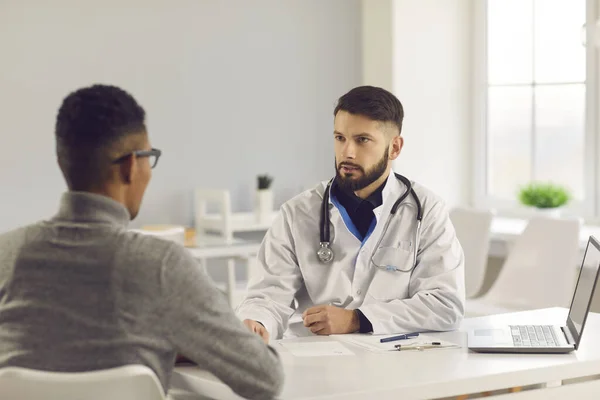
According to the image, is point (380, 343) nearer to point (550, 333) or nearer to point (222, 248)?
point (550, 333)

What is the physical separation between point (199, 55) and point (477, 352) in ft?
11.4

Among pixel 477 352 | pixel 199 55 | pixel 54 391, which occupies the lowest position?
pixel 477 352

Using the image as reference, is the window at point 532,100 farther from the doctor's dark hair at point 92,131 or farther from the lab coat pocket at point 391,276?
the doctor's dark hair at point 92,131

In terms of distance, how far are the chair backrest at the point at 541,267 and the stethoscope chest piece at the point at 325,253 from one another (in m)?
1.56

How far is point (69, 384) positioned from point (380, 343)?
960 mm

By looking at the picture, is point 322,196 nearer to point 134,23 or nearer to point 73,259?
point 73,259

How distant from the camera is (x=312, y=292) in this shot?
2605 millimetres

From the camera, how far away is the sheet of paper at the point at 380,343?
218cm

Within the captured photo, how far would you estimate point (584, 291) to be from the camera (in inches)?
87.7

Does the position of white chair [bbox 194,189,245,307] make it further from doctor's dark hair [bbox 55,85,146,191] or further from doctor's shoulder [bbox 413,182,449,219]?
doctor's dark hair [bbox 55,85,146,191]

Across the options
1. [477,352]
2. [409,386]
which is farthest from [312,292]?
[409,386]

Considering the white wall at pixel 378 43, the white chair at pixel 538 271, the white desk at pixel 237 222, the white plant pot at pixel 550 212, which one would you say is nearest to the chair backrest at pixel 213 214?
the white desk at pixel 237 222

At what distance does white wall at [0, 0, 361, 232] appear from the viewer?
15.8 ft

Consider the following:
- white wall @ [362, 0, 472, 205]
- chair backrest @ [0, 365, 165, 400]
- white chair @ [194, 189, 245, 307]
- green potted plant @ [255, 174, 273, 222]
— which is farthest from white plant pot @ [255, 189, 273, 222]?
chair backrest @ [0, 365, 165, 400]
